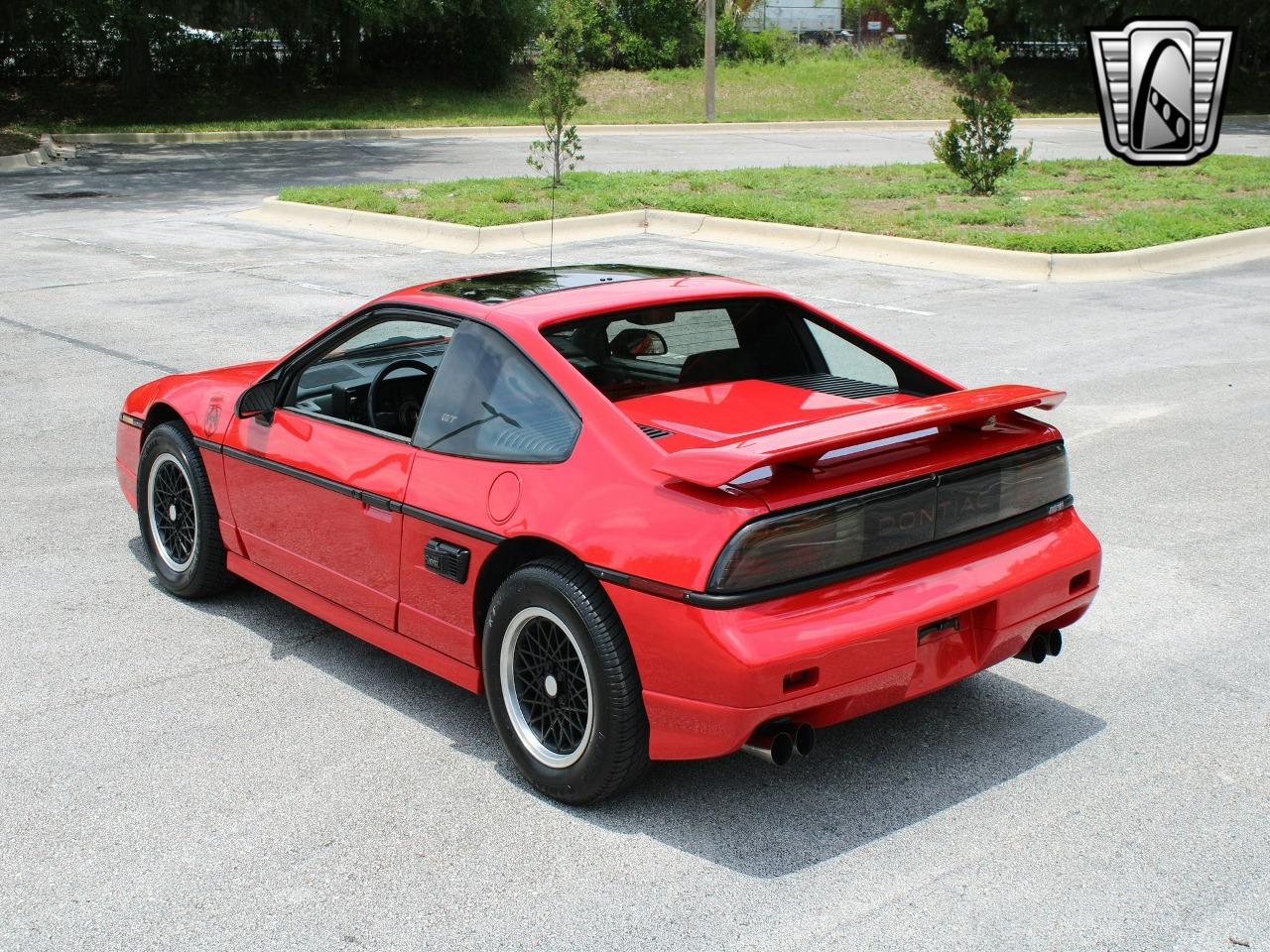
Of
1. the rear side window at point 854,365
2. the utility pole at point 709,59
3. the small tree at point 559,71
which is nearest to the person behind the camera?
the rear side window at point 854,365

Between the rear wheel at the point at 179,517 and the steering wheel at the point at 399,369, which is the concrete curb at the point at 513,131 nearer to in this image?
the rear wheel at the point at 179,517

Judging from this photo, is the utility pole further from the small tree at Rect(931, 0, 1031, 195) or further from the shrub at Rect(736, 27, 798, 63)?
the small tree at Rect(931, 0, 1031, 195)

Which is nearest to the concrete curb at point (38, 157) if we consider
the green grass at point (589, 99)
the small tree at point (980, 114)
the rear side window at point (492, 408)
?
the green grass at point (589, 99)

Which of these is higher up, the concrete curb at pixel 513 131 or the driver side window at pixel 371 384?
the concrete curb at pixel 513 131

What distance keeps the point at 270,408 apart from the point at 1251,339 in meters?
8.83

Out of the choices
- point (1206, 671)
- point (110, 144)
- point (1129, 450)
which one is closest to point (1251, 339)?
point (1129, 450)

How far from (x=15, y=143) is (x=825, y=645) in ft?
93.3

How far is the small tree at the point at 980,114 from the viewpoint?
18.0m

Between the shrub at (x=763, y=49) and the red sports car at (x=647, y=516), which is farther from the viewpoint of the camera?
the shrub at (x=763, y=49)

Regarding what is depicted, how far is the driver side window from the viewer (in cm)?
505

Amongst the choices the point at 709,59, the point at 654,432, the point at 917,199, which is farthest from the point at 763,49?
the point at 654,432

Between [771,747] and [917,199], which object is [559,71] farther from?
Result: [771,747]

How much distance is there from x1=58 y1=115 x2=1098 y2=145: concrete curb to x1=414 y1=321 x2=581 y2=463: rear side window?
1142 inches

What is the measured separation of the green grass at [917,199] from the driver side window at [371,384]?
1092 cm
